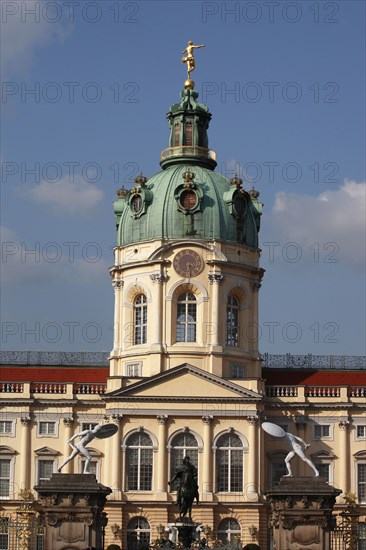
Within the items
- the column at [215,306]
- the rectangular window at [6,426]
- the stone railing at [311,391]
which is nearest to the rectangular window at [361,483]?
the stone railing at [311,391]

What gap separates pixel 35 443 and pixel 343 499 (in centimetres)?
2189

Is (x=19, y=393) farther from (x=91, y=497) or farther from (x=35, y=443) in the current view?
(x=91, y=497)

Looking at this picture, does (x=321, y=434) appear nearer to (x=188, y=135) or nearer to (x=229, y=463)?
(x=229, y=463)

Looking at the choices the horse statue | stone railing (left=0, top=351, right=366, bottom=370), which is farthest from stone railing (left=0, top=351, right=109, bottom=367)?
the horse statue

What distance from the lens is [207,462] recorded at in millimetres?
93625

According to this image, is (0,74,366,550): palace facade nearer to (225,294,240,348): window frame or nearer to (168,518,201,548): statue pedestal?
(225,294,240,348): window frame

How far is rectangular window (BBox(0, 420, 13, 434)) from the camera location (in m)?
97.6

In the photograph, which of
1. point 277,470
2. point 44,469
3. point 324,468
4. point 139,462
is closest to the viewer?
point 139,462

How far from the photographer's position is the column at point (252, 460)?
93.2m

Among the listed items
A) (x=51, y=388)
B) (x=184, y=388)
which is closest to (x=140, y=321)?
(x=184, y=388)

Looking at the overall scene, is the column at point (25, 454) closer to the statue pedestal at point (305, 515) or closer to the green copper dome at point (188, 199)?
the green copper dome at point (188, 199)

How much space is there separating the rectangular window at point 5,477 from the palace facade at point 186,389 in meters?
0.07

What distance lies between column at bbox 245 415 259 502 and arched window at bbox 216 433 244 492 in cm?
68

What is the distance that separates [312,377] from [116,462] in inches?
687
